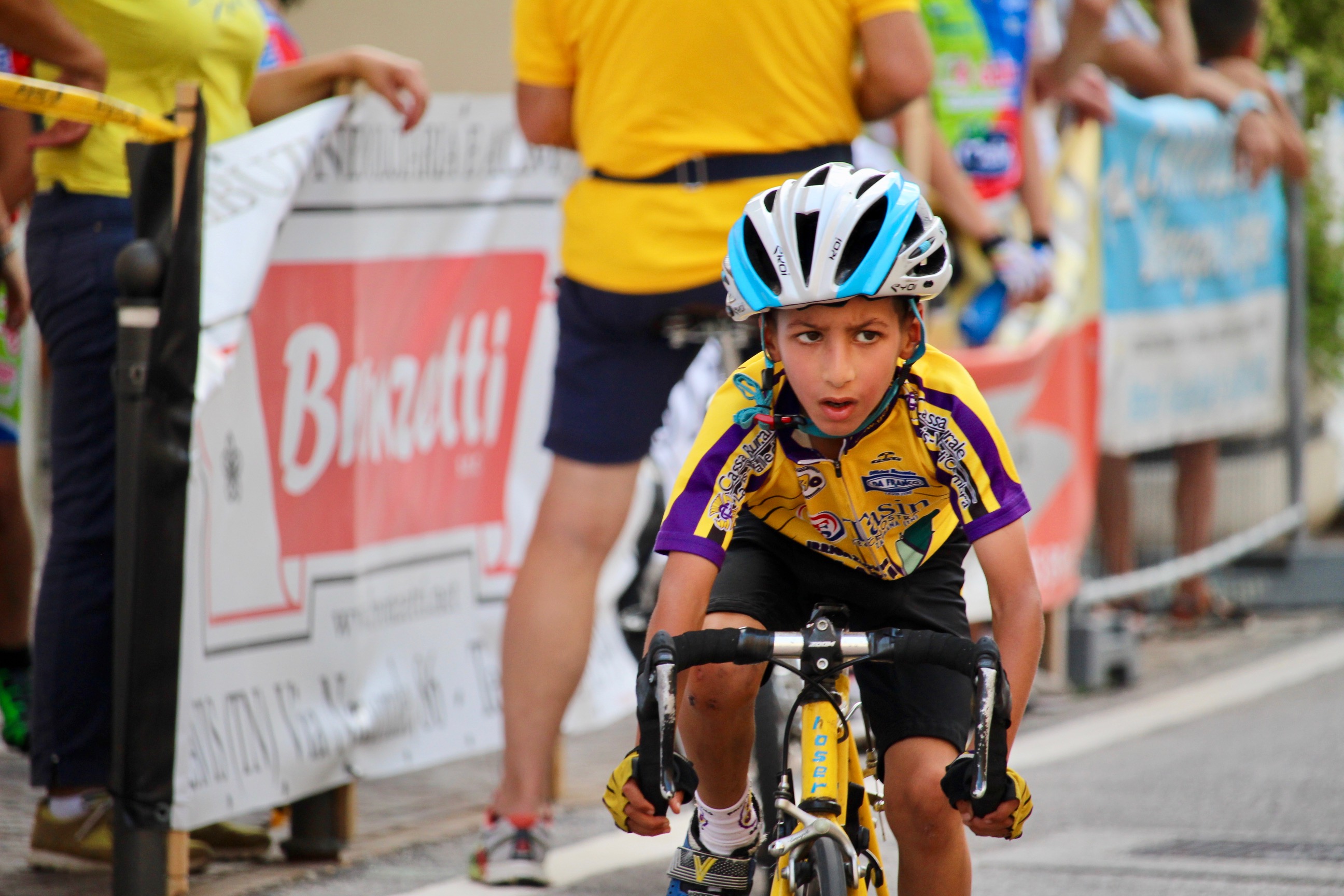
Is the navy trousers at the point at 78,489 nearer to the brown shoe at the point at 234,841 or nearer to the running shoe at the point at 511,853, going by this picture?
the brown shoe at the point at 234,841

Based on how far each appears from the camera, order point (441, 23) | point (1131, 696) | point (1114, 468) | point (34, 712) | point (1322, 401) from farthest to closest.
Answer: point (1322, 401)
point (441, 23)
point (1114, 468)
point (1131, 696)
point (34, 712)

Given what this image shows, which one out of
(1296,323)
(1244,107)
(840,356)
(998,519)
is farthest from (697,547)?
(1296,323)

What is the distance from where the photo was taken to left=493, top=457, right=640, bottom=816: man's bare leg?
452 cm

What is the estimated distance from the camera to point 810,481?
329 cm

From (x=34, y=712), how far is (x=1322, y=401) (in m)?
8.42

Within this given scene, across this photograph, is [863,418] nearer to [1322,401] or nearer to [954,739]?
[954,739]

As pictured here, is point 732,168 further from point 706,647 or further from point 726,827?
point 706,647

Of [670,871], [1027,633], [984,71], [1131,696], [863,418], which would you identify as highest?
[984,71]

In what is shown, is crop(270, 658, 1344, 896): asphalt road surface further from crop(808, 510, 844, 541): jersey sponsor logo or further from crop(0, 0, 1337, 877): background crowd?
crop(808, 510, 844, 541): jersey sponsor logo

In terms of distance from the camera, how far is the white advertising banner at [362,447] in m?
4.30

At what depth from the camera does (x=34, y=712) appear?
4367mm

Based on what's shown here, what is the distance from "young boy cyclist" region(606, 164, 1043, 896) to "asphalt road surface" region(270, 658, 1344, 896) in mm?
1332

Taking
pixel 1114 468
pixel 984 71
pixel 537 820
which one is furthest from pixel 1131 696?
pixel 537 820

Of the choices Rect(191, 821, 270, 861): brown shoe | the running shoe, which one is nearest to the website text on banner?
the running shoe
